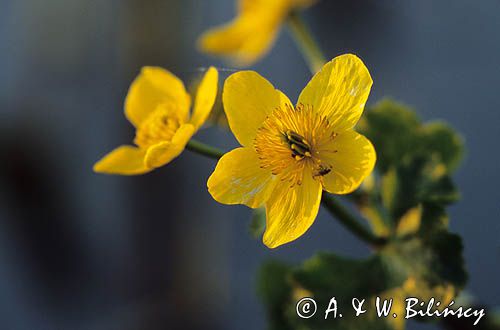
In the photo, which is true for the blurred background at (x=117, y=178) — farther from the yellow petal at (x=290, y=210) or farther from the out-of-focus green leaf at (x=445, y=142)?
the yellow petal at (x=290, y=210)

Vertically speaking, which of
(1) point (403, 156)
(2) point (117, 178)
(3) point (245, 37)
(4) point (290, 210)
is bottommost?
(4) point (290, 210)

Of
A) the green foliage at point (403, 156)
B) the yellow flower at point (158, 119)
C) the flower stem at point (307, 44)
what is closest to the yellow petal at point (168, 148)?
the yellow flower at point (158, 119)

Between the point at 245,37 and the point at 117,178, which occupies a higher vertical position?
the point at 117,178

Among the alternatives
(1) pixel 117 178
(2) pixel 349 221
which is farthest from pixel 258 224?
(1) pixel 117 178

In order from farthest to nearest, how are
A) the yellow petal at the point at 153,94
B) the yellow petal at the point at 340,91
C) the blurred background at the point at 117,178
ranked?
the blurred background at the point at 117,178 < the yellow petal at the point at 153,94 < the yellow petal at the point at 340,91

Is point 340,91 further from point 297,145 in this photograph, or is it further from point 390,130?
point 390,130

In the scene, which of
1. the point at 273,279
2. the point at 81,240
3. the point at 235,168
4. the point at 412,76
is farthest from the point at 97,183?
the point at 235,168
